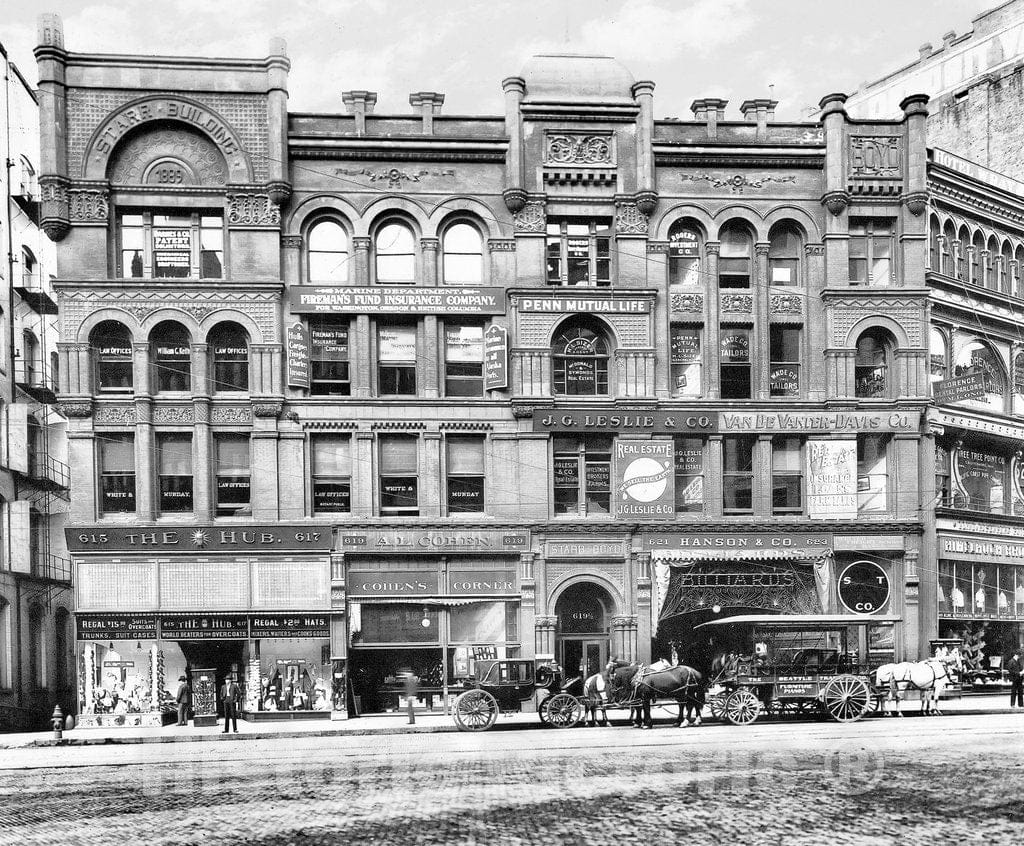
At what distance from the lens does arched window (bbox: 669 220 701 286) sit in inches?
1385

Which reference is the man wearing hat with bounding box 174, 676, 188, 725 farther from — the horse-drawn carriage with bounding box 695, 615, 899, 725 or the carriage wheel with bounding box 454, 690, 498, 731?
the horse-drawn carriage with bounding box 695, 615, 899, 725

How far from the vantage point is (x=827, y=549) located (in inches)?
1350

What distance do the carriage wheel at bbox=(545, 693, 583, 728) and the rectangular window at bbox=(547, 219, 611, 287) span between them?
44.5ft

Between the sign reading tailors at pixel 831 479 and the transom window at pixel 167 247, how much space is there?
62.7 ft

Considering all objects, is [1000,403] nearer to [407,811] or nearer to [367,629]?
[367,629]

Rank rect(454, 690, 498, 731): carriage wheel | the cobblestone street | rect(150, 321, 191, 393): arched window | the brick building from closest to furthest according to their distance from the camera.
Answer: the cobblestone street
rect(454, 690, 498, 731): carriage wheel
the brick building
rect(150, 321, 191, 393): arched window

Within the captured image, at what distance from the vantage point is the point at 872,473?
35125mm

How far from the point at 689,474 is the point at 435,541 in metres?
8.14

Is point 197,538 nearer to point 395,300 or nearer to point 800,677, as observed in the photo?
point 395,300

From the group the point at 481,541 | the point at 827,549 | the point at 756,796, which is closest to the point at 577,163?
the point at 481,541

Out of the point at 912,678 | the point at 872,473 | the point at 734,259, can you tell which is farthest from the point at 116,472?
the point at 872,473

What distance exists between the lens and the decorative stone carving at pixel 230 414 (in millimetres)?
33156

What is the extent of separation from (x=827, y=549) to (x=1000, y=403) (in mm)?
9789

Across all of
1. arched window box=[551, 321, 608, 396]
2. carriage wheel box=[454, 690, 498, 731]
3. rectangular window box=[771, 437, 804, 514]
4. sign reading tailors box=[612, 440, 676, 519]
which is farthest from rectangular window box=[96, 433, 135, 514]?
rectangular window box=[771, 437, 804, 514]
